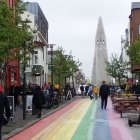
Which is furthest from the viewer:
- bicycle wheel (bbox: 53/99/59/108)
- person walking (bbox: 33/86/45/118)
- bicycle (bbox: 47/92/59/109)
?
bicycle wheel (bbox: 53/99/59/108)

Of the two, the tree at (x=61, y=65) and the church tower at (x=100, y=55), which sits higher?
the church tower at (x=100, y=55)

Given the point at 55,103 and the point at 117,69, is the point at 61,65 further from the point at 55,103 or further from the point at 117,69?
the point at 117,69

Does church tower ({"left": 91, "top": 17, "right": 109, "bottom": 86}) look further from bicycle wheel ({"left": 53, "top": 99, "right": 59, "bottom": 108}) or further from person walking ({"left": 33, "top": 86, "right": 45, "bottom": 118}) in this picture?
person walking ({"left": 33, "top": 86, "right": 45, "bottom": 118})

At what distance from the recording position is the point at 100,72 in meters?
129

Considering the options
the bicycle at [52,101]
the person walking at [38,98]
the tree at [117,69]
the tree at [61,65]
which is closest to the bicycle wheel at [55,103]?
the bicycle at [52,101]

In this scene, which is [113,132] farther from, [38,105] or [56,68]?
[56,68]

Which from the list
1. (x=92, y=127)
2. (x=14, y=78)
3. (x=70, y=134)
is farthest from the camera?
(x=14, y=78)

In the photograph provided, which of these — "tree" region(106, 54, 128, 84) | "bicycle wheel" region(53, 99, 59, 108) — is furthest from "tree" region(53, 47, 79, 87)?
"tree" region(106, 54, 128, 84)

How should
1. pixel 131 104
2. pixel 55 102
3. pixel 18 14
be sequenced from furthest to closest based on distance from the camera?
pixel 55 102, pixel 131 104, pixel 18 14

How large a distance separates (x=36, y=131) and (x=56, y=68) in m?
41.5

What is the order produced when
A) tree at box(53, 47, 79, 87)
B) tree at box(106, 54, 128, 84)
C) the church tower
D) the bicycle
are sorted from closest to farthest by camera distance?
the bicycle → tree at box(53, 47, 79, 87) → tree at box(106, 54, 128, 84) → the church tower

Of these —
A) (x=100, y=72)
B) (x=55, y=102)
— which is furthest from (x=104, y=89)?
(x=100, y=72)

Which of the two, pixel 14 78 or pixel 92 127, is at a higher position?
pixel 14 78

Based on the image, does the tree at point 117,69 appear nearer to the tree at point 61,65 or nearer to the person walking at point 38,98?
the tree at point 61,65
